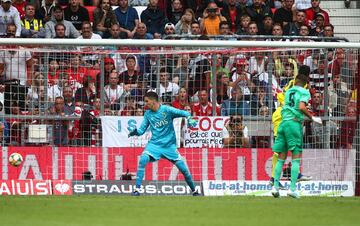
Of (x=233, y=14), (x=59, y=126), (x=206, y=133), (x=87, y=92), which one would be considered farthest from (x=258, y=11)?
(x=59, y=126)

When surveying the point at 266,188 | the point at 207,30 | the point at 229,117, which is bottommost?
the point at 266,188

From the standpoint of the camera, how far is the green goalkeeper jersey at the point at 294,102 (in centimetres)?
1762

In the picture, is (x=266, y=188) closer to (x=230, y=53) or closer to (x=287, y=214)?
(x=230, y=53)

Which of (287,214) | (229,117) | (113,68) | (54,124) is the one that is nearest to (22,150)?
(54,124)

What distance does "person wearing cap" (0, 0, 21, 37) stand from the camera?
23.9m

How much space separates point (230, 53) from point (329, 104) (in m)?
2.12

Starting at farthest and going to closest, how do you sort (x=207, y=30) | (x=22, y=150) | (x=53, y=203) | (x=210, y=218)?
(x=207, y=30), (x=22, y=150), (x=53, y=203), (x=210, y=218)

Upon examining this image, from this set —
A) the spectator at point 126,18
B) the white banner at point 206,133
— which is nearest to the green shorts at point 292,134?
the white banner at point 206,133

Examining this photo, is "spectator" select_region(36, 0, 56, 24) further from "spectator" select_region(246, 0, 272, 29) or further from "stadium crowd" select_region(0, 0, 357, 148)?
"spectator" select_region(246, 0, 272, 29)

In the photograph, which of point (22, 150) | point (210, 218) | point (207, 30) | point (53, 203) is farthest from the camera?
point (207, 30)

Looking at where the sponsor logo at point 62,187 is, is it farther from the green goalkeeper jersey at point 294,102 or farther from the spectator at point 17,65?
the green goalkeeper jersey at point 294,102

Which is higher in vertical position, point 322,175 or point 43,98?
point 43,98

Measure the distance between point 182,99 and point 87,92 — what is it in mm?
1812

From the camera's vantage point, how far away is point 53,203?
16.4 metres
